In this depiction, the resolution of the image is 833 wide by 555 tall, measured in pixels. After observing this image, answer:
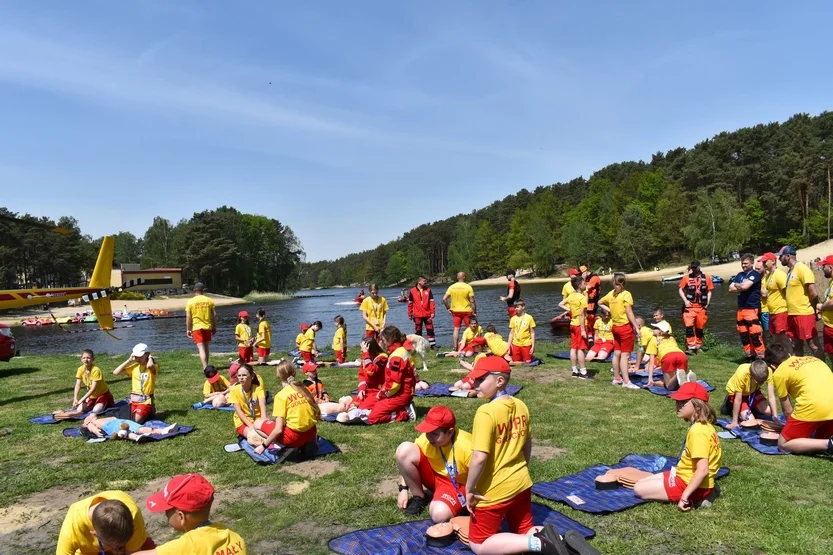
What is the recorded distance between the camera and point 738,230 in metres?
65.2

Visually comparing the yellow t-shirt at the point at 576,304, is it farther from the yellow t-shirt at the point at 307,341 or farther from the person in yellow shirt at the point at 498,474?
the person in yellow shirt at the point at 498,474

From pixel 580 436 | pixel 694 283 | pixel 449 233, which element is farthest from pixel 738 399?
pixel 449 233

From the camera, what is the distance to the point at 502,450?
3.85m

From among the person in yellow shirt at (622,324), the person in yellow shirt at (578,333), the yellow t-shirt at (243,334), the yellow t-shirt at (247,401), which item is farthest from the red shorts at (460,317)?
the yellow t-shirt at (247,401)

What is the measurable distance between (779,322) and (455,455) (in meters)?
8.14

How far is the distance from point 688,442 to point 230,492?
4.48m

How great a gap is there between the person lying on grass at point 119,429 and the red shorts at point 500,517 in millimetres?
5289

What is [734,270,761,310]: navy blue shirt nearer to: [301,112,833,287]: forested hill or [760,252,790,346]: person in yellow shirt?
[760,252,790,346]: person in yellow shirt

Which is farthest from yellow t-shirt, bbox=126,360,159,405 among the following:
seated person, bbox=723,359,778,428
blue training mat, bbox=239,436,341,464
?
seated person, bbox=723,359,778,428

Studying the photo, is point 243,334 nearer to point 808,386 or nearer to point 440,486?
point 440,486

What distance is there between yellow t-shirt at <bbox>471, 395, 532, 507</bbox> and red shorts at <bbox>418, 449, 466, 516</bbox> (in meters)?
0.69

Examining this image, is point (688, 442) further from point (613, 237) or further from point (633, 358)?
point (613, 237)

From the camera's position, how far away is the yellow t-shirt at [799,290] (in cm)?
901

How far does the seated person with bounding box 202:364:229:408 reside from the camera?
9133mm
